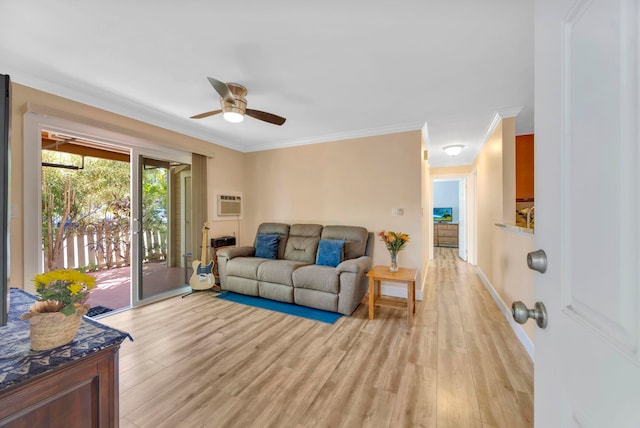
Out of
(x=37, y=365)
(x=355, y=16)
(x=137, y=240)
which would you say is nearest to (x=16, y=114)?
(x=137, y=240)

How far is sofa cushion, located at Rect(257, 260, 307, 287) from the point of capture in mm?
3270

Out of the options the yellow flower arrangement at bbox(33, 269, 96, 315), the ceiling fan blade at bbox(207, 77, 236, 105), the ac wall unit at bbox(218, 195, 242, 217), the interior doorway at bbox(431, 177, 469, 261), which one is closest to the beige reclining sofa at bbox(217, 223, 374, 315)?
the ac wall unit at bbox(218, 195, 242, 217)

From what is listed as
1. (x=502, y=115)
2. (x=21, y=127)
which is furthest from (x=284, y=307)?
(x=502, y=115)

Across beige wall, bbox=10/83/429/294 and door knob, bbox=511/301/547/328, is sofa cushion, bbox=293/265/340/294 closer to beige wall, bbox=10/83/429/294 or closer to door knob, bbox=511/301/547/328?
beige wall, bbox=10/83/429/294

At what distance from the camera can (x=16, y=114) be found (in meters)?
2.24

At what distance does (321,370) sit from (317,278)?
119cm

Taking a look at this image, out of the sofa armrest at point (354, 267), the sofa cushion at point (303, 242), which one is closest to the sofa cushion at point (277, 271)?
the sofa cushion at point (303, 242)

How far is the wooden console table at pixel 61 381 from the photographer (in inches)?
27.7

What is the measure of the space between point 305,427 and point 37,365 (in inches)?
50.8

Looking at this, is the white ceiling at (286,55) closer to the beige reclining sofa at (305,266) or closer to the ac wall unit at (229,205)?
the ac wall unit at (229,205)

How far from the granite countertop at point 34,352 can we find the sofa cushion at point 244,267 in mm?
2437

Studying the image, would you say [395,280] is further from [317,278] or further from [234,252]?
[234,252]

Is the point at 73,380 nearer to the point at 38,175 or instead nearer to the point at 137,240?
the point at 38,175

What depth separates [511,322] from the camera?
2.67 m
